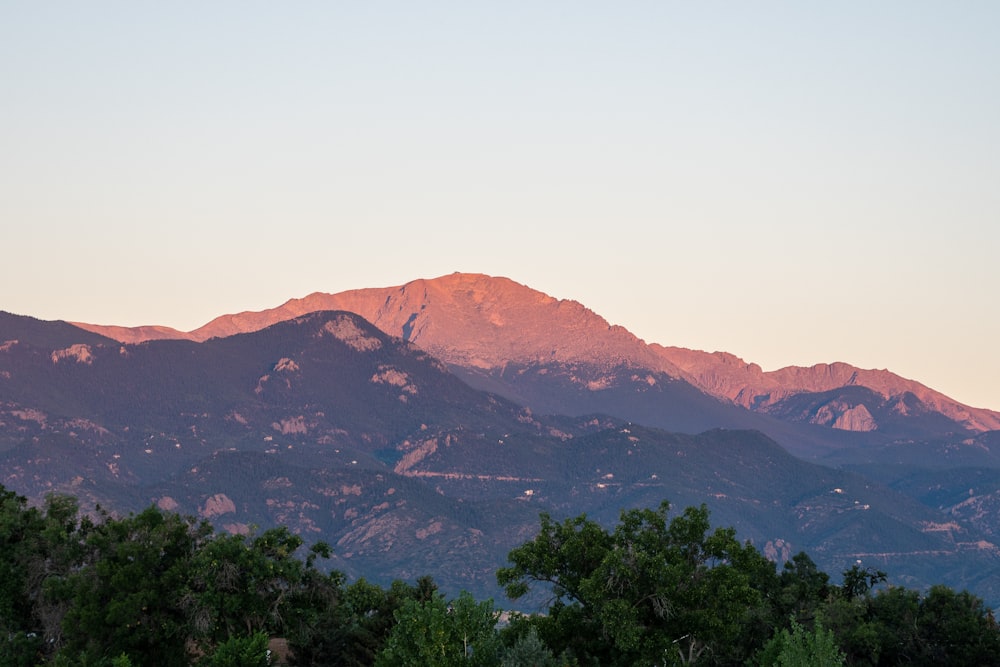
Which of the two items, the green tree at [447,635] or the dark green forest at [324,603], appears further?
the dark green forest at [324,603]

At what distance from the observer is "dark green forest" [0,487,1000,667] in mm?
73000

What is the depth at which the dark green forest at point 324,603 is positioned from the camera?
73000 millimetres

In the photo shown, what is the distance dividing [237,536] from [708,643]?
29592mm

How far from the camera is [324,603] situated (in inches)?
3777

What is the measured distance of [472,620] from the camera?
69688mm

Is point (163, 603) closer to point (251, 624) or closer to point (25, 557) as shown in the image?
point (251, 624)

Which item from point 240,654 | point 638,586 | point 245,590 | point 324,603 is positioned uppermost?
point 638,586

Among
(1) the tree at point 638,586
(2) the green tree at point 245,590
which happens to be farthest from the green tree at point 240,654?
(1) the tree at point 638,586

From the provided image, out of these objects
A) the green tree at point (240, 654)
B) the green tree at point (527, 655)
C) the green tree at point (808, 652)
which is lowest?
the green tree at point (240, 654)

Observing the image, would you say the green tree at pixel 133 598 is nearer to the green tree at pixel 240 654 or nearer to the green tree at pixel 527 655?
the green tree at pixel 240 654

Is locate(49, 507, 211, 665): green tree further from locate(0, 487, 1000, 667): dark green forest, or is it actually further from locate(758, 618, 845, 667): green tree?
locate(758, 618, 845, 667): green tree

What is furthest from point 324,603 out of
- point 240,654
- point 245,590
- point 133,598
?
point 240,654

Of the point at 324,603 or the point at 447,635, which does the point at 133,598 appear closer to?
the point at 324,603

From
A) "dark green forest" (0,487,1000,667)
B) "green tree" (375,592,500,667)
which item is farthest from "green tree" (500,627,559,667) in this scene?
"green tree" (375,592,500,667)
